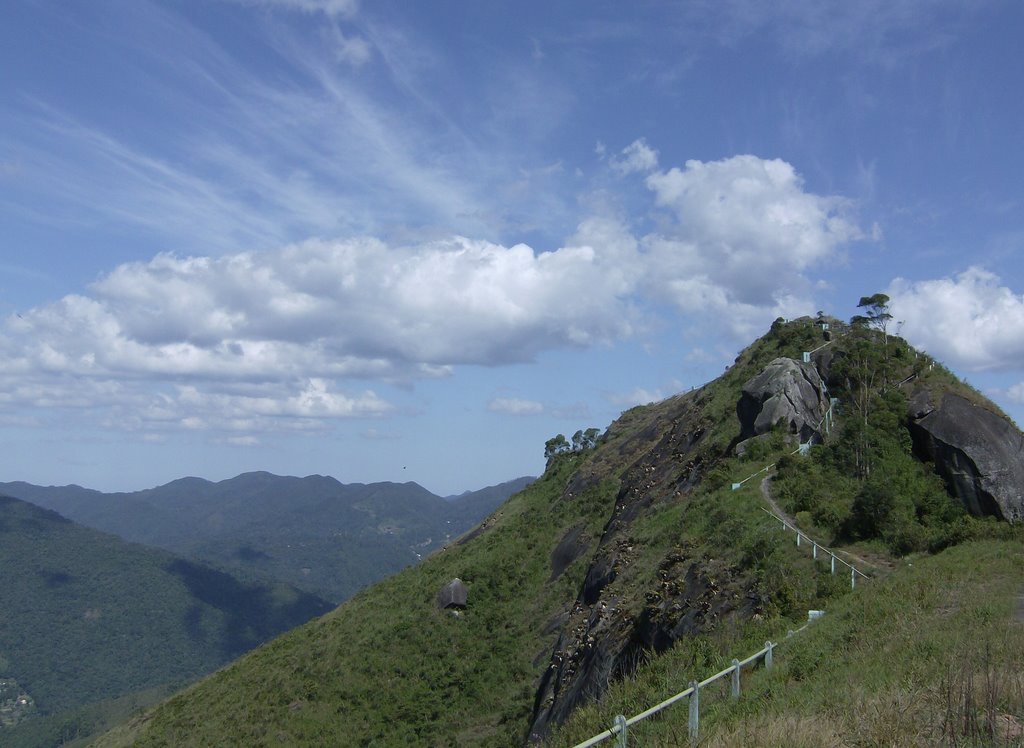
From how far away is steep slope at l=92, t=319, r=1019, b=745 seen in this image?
22.2 m

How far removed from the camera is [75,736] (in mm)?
185375

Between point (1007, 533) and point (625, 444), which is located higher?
point (625, 444)

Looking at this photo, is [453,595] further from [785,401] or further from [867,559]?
[867,559]

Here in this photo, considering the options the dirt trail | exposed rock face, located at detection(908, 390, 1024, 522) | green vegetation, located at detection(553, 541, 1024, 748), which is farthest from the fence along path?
exposed rock face, located at detection(908, 390, 1024, 522)

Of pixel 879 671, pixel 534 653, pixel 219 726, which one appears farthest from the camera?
pixel 219 726

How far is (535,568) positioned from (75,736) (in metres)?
188

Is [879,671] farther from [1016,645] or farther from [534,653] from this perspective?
[534,653]

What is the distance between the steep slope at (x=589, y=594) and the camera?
2216 cm

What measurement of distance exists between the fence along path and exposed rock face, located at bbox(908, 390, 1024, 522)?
8.01m

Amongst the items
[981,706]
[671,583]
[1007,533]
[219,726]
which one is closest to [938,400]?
[1007,533]

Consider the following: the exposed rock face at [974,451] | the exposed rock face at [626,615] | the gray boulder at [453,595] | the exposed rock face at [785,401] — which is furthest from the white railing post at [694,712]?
the gray boulder at [453,595]

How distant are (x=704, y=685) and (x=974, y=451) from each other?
23.0m

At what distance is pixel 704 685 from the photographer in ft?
38.4

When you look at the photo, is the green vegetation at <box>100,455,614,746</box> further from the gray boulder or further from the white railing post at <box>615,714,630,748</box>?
the white railing post at <box>615,714,630,748</box>
